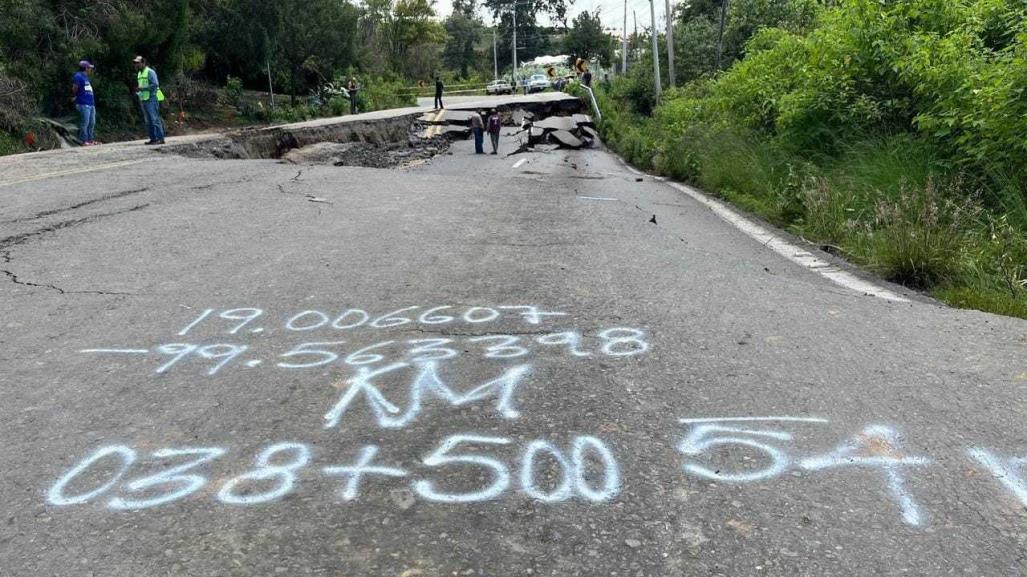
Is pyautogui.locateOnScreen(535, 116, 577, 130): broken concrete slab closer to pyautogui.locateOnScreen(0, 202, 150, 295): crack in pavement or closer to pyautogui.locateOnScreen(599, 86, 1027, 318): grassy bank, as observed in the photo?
pyautogui.locateOnScreen(599, 86, 1027, 318): grassy bank

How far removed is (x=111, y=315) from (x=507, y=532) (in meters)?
3.39

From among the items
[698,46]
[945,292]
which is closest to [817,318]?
[945,292]

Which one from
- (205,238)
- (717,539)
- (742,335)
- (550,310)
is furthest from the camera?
(205,238)

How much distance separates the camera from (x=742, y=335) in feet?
14.8

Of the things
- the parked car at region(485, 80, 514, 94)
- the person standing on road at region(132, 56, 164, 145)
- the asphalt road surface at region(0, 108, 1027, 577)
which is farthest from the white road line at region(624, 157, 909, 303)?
the parked car at region(485, 80, 514, 94)

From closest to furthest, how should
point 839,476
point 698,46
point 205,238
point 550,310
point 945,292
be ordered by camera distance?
point 839,476 < point 550,310 < point 945,292 < point 205,238 < point 698,46

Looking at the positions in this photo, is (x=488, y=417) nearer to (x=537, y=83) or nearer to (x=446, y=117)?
(x=446, y=117)

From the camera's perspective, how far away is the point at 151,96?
14.7 m

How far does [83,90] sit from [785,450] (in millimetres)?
16834

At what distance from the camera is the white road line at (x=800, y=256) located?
237 inches

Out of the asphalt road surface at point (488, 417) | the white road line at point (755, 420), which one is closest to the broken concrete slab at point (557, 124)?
the asphalt road surface at point (488, 417)

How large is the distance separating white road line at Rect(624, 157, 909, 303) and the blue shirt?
495 inches

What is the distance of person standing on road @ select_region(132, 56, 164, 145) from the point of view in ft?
47.6

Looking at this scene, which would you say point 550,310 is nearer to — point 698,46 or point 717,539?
point 717,539
